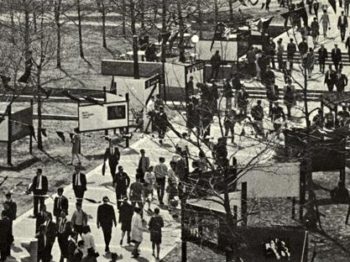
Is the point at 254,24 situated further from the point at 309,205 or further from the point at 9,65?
the point at 309,205

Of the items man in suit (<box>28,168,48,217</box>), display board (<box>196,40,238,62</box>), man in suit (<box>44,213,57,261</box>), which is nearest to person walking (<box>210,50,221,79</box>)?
display board (<box>196,40,238,62</box>)

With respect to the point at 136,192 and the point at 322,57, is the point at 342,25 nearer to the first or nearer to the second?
the point at 322,57

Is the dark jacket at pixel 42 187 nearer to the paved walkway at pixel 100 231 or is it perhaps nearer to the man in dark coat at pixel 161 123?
the paved walkway at pixel 100 231

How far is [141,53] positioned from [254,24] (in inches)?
242

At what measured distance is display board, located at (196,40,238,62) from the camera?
50281 mm

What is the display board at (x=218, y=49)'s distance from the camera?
1980 inches

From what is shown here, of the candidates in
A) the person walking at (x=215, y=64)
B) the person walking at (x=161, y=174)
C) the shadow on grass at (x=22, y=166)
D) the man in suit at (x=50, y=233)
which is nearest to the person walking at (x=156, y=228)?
the man in suit at (x=50, y=233)

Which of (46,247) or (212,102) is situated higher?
(212,102)

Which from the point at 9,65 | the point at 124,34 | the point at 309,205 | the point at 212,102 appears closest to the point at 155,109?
the point at 212,102

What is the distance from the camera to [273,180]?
29891 mm

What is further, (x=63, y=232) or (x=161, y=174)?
(x=161, y=174)

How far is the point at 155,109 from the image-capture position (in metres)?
40.8

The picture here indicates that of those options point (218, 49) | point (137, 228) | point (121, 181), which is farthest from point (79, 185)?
point (218, 49)

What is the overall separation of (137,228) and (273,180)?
3755 mm
